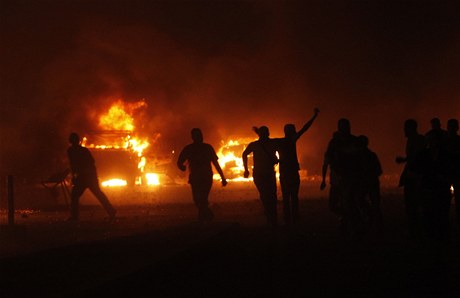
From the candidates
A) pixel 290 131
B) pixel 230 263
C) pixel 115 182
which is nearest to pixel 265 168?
pixel 290 131

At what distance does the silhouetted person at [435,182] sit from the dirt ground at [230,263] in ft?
0.91

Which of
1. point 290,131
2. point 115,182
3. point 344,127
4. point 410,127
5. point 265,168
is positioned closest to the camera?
point 344,127

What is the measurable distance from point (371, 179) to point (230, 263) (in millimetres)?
4129

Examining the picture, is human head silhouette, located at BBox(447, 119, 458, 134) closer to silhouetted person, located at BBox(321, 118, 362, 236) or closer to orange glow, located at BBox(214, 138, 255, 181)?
silhouetted person, located at BBox(321, 118, 362, 236)

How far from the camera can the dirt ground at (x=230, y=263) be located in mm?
8570

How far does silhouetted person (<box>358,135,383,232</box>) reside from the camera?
13336mm

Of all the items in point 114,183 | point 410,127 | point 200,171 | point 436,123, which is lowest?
point 200,171

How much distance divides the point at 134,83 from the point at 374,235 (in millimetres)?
43765

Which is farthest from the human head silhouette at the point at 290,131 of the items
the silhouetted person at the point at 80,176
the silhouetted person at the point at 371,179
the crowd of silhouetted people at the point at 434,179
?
the silhouetted person at the point at 80,176

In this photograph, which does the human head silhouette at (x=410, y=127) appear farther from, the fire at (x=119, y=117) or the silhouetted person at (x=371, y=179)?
the fire at (x=119, y=117)

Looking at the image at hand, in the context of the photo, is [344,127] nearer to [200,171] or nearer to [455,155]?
[455,155]

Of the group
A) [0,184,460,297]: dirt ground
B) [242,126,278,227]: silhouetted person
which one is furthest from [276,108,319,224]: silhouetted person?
[0,184,460,297]: dirt ground

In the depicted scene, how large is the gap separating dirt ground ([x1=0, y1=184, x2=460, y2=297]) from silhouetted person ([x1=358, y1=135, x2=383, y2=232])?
0.28 m

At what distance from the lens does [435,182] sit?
1265cm
